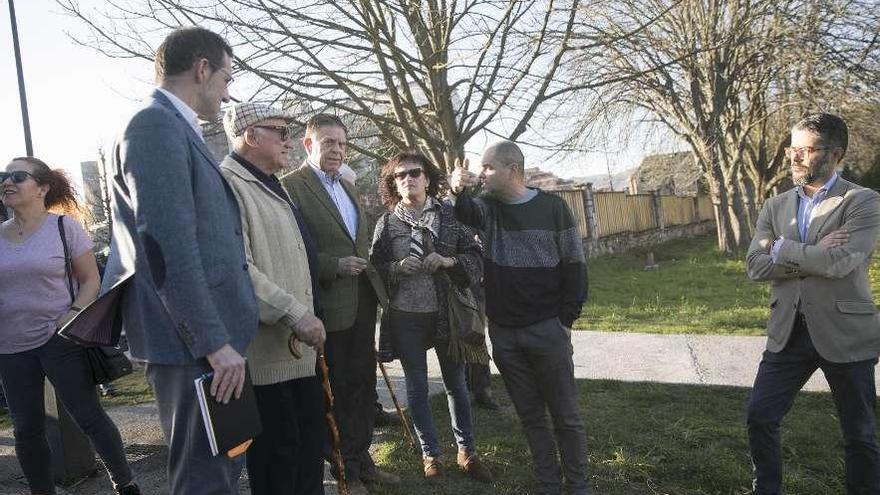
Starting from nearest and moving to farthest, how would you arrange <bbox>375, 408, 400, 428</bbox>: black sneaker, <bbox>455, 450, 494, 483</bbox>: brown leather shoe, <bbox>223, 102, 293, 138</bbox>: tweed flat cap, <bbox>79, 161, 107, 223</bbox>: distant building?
<bbox>223, 102, 293, 138</bbox>: tweed flat cap → <bbox>455, 450, 494, 483</bbox>: brown leather shoe → <bbox>375, 408, 400, 428</bbox>: black sneaker → <bbox>79, 161, 107, 223</bbox>: distant building

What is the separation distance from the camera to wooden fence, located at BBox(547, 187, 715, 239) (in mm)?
19328

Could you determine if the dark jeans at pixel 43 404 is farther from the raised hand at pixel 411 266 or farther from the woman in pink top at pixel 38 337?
the raised hand at pixel 411 266

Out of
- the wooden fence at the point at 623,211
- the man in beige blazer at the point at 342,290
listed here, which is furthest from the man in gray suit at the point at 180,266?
the wooden fence at the point at 623,211

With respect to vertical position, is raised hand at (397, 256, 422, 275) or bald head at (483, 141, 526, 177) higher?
bald head at (483, 141, 526, 177)

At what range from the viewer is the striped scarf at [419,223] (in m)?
3.92

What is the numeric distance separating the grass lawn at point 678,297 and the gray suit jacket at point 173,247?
6.53m

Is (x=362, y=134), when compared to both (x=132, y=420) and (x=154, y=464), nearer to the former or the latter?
(x=132, y=420)

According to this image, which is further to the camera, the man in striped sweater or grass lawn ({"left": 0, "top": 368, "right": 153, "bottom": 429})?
grass lawn ({"left": 0, "top": 368, "right": 153, "bottom": 429})

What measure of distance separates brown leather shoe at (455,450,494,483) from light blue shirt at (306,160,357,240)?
1.44m

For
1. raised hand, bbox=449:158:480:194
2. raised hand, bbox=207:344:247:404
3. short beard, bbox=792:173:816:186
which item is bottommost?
raised hand, bbox=207:344:247:404

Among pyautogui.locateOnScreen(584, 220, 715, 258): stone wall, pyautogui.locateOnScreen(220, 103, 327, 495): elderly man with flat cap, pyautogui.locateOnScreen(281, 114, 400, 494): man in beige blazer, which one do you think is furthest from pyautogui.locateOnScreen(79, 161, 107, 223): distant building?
pyautogui.locateOnScreen(584, 220, 715, 258): stone wall

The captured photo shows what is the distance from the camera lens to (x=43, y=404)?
357cm

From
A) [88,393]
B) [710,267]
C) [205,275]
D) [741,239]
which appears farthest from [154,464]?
[741,239]

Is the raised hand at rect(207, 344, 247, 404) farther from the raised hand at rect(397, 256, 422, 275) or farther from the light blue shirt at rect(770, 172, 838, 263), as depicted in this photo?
the light blue shirt at rect(770, 172, 838, 263)
